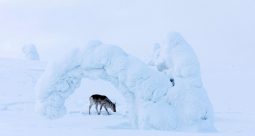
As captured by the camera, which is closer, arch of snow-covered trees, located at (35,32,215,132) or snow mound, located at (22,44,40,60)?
arch of snow-covered trees, located at (35,32,215,132)

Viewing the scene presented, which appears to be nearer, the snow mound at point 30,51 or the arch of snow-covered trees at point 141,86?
the arch of snow-covered trees at point 141,86

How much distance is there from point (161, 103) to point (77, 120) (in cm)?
368

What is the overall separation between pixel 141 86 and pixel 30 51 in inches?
1044

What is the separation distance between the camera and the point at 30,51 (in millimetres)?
29125

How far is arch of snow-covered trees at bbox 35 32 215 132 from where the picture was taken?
5.93 metres

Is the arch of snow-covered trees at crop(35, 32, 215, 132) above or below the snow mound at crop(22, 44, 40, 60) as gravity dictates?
below

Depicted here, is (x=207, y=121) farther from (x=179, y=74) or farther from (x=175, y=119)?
(x=179, y=74)

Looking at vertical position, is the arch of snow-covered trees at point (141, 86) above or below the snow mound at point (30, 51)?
below

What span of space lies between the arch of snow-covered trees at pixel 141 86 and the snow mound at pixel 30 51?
977 inches

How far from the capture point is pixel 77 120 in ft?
27.3

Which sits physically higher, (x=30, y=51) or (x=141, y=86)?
(x=30, y=51)

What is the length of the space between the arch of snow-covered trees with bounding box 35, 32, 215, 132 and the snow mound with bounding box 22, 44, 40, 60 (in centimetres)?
2482

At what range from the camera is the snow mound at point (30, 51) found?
2903cm

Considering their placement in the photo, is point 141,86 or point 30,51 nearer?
point 141,86
